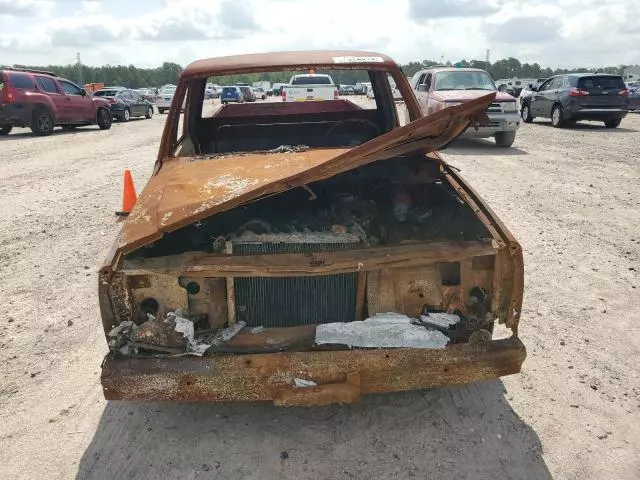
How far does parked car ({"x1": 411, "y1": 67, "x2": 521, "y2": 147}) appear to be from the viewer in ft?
39.7

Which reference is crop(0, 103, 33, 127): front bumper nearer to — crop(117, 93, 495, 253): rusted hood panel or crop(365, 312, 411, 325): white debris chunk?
crop(117, 93, 495, 253): rusted hood panel

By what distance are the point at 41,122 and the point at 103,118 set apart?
3047 mm

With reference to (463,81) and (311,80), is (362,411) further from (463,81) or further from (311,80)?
(311,80)

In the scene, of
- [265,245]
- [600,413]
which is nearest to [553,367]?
[600,413]

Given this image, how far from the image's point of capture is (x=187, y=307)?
2.80 metres

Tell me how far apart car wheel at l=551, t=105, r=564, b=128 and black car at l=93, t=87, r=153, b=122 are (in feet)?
55.8

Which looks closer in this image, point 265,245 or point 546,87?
point 265,245

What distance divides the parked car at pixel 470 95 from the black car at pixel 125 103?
14465mm

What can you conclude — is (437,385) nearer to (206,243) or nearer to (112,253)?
(206,243)

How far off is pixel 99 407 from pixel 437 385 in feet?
6.30

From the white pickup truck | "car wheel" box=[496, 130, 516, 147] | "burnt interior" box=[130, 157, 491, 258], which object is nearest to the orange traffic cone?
"burnt interior" box=[130, 157, 491, 258]

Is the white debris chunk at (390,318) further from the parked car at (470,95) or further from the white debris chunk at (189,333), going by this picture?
the parked car at (470,95)

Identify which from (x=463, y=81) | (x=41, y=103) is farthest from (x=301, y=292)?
(x=41, y=103)

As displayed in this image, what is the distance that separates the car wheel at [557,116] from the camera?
55.4 ft
